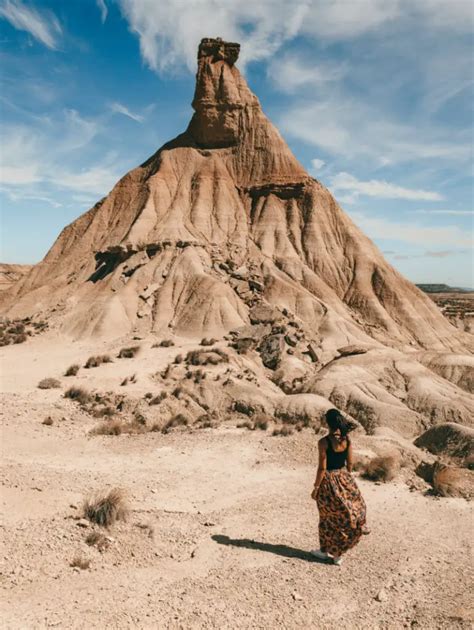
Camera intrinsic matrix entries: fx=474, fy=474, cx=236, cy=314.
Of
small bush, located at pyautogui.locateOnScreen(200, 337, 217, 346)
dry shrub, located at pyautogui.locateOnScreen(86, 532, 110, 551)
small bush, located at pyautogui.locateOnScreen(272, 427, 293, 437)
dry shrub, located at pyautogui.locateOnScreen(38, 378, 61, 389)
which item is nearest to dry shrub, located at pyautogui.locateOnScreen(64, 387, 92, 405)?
dry shrub, located at pyautogui.locateOnScreen(38, 378, 61, 389)

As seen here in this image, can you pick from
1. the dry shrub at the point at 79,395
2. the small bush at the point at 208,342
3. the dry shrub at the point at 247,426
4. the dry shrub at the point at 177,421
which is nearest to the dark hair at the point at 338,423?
the dry shrub at the point at 247,426

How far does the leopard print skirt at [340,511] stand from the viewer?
247 inches

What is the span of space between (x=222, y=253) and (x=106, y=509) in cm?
2743

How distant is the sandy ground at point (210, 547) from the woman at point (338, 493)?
0.41 meters

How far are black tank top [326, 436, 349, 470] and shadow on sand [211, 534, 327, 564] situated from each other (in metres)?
1.39

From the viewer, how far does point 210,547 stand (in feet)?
22.5

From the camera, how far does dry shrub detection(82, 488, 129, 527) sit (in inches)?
273

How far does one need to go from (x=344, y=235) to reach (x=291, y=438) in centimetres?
2800

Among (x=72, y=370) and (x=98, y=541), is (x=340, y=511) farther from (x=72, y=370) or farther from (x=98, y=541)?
(x=72, y=370)

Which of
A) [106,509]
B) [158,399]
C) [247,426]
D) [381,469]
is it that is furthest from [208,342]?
[106,509]

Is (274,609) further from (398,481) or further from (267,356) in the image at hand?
(267,356)

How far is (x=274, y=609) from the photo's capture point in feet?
17.8

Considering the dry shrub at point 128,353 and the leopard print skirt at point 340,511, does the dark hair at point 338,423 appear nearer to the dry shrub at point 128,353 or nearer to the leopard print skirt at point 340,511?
the leopard print skirt at point 340,511

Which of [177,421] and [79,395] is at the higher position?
[79,395]
